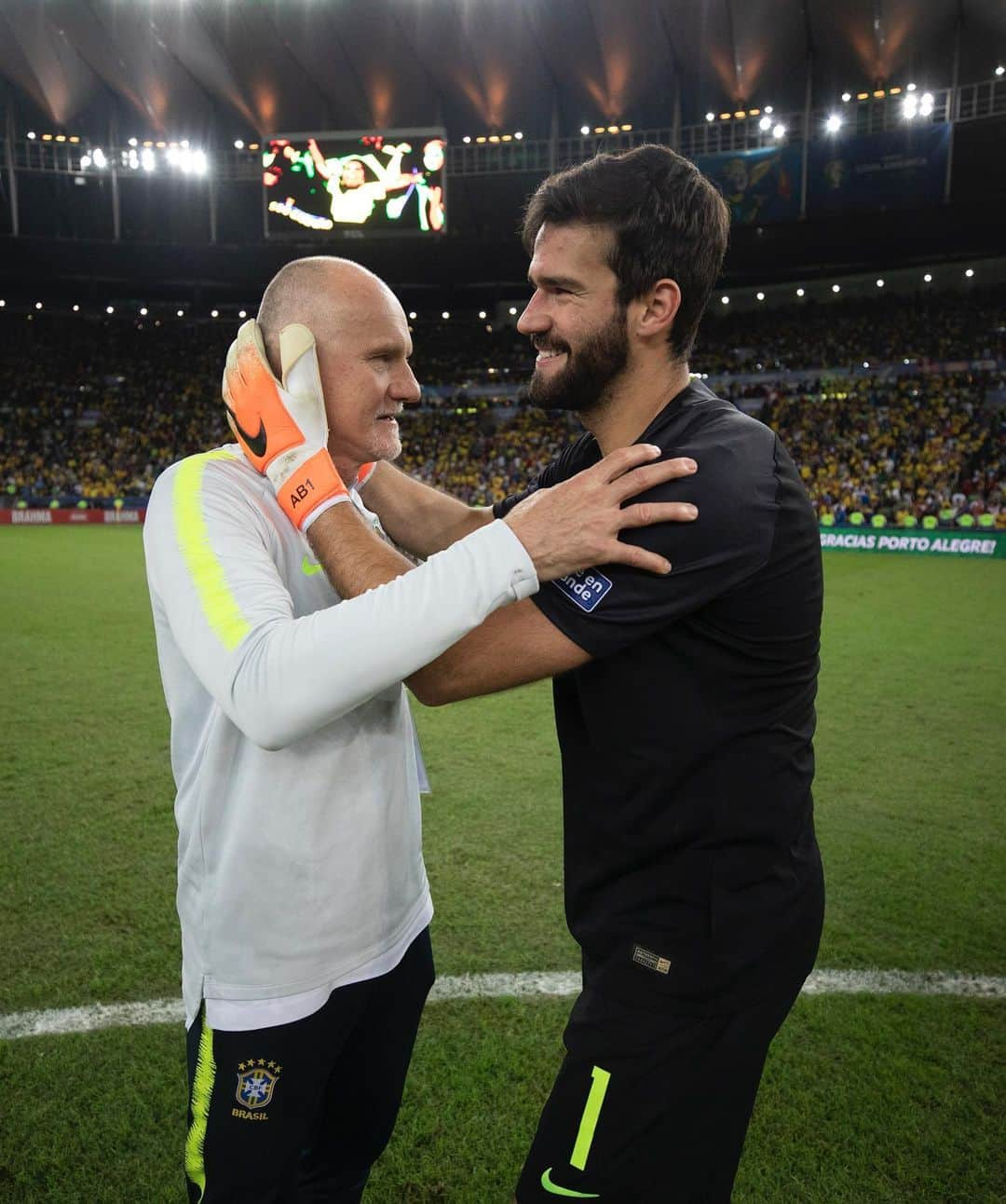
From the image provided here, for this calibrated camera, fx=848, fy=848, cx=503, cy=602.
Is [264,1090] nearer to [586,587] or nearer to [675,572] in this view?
[586,587]

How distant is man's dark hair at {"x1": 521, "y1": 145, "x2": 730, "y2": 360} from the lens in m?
1.71

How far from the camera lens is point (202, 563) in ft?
5.04

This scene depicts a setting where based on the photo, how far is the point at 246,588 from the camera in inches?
59.1

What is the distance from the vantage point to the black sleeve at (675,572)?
1.53 meters

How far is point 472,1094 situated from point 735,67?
38288mm

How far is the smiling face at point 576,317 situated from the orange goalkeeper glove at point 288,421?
1.49ft

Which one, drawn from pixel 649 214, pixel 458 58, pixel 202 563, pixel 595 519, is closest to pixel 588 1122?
pixel 595 519

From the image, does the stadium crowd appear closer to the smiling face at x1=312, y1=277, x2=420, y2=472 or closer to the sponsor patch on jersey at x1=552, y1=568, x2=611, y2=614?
the smiling face at x1=312, y1=277, x2=420, y2=472

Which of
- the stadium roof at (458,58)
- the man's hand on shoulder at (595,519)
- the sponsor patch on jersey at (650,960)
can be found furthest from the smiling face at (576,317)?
the stadium roof at (458,58)

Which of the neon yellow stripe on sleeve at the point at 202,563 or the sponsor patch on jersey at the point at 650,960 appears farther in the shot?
the sponsor patch on jersey at the point at 650,960

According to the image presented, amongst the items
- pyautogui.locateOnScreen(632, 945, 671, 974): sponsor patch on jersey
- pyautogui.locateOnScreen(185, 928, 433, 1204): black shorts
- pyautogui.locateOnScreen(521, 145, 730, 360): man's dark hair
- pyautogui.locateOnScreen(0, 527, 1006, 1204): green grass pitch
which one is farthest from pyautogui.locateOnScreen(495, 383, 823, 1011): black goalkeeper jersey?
pyautogui.locateOnScreen(185, 928, 433, 1204): black shorts

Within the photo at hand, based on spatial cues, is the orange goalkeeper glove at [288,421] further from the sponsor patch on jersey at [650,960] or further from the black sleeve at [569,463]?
the sponsor patch on jersey at [650,960]

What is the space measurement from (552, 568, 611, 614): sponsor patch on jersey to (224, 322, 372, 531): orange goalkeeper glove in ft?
1.58

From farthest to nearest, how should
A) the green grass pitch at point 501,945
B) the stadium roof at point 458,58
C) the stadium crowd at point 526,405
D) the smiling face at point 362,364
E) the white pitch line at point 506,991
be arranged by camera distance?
the stadium roof at point 458,58, the stadium crowd at point 526,405, the white pitch line at point 506,991, the green grass pitch at point 501,945, the smiling face at point 362,364
